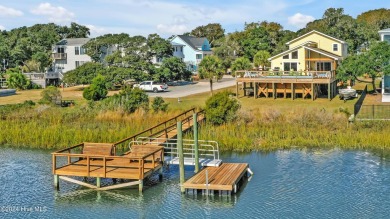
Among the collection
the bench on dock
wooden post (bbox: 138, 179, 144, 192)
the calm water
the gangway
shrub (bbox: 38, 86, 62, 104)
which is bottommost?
the calm water

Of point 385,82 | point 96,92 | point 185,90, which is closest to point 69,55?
point 185,90

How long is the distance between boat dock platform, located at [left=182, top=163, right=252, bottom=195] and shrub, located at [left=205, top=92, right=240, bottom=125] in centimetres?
947

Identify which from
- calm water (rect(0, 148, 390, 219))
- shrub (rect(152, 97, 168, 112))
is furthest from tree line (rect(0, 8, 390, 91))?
calm water (rect(0, 148, 390, 219))

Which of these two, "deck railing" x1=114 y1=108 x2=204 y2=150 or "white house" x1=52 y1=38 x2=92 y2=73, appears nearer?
"deck railing" x1=114 y1=108 x2=204 y2=150

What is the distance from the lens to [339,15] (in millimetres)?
101750

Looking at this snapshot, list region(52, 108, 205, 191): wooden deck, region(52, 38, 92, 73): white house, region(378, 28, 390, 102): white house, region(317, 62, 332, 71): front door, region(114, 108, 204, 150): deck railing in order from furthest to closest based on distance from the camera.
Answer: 1. region(52, 38, 92, 73): white house
2. region(317, 62, 332, 71): front door
3. region(378, 28, 390, 102): white house
4. region(114, 108, 204, 150): deck railing
5. region(52, 108, 205, 191): wooden deck

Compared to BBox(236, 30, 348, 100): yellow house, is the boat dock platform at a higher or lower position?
lower

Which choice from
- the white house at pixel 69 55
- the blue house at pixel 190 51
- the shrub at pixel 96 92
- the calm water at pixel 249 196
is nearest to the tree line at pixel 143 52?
the white house at pixel 69 55

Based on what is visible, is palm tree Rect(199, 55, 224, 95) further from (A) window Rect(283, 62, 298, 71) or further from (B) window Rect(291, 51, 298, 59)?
(B) window Rect(291, 51, 298, 59)

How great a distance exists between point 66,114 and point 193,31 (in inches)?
3653

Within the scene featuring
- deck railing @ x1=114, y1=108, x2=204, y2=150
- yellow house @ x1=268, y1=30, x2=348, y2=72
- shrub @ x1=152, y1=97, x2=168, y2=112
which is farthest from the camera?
yellow house @ x1=268, y1=30, x2=348, y2=72

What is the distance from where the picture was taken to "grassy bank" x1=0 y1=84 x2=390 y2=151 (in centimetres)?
3048

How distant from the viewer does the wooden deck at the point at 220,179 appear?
21594mm

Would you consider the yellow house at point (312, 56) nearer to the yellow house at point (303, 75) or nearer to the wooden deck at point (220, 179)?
the yellow house at point (303, 75)
